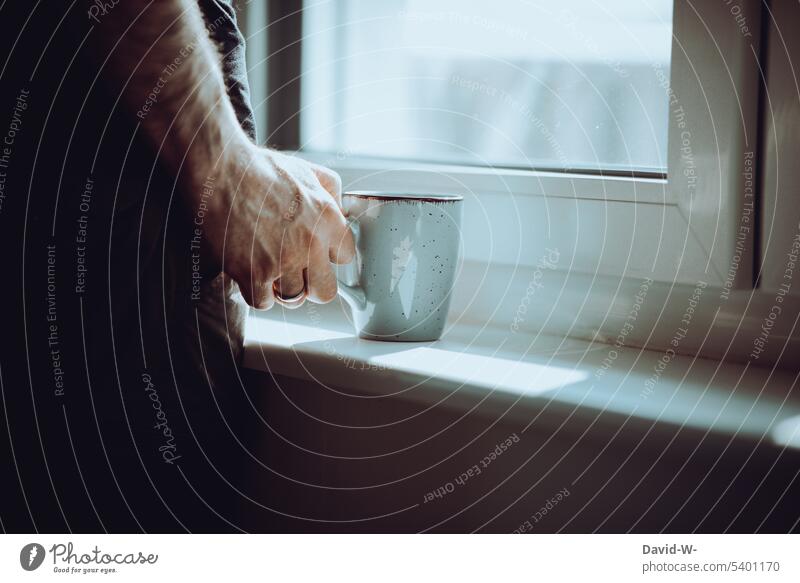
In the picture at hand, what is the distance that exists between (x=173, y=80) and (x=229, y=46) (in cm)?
4

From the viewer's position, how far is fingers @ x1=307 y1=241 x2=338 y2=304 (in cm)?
47

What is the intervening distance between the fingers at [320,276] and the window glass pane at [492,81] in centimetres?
14

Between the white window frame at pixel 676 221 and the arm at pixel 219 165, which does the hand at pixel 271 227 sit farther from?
the white window frame at pixel 676 221

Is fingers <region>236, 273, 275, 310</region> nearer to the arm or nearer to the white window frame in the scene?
the arm

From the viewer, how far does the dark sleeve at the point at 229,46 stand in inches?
16.9

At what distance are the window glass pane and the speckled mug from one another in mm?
91

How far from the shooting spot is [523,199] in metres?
0.51

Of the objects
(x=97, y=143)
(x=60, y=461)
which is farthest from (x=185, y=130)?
(x=60, y=461)
